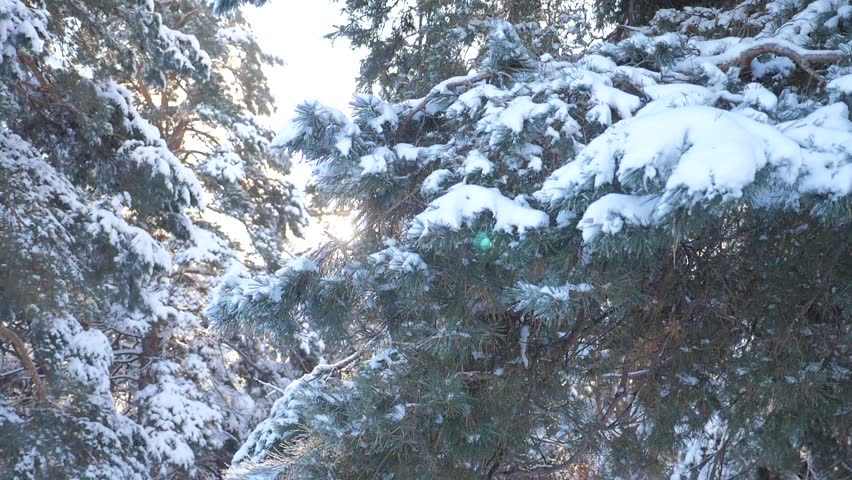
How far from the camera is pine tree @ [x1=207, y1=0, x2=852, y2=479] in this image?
2.00m

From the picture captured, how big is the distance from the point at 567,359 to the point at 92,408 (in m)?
5.60

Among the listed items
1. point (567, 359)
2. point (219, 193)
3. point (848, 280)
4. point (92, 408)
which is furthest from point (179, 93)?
point (848, 280)

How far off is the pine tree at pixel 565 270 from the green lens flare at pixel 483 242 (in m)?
0.01

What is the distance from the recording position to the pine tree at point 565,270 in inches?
78.7

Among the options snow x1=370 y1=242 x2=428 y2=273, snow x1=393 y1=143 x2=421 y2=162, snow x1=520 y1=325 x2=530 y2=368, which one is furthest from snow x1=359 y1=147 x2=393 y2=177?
snow x1=520 y1=325 x2=530 y2=368

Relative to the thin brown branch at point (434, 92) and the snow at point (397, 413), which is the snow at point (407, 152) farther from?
the snow at point (397, 413)

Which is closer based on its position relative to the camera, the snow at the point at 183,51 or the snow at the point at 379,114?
the snow at the point at 379,114

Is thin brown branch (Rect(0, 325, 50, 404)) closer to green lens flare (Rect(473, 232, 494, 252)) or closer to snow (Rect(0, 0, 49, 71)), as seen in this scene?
snow (Rect(0, 0, 49, 71))

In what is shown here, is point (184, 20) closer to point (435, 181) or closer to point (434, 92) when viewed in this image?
point (434, 92)

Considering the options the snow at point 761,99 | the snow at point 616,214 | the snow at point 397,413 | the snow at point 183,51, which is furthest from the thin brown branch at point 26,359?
the snow at point 761,99

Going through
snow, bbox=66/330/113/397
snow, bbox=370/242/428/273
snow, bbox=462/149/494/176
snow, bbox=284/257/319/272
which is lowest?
snow, bbox=370/242/428/273

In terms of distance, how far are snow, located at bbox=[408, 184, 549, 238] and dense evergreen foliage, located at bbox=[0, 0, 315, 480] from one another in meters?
4.88

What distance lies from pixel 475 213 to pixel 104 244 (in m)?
5.92

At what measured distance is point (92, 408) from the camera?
6949 millimetres
